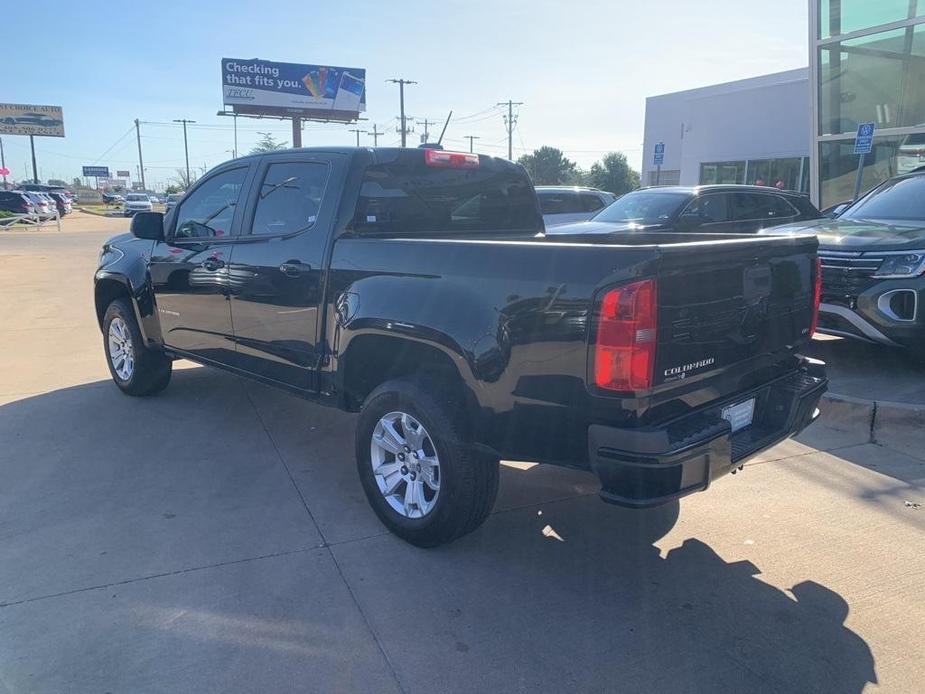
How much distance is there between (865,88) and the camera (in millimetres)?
15258

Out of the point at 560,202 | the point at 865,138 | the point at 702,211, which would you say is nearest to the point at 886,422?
the point at 702,211

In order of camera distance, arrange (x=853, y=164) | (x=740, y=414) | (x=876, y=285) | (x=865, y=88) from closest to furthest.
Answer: (x=740, y=414) → (x=876, y=285) → (x=865, y=88) → (x=853, y=164)

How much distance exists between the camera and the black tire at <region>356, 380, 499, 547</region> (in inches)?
132

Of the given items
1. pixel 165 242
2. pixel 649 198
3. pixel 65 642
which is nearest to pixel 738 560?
pixel 65 642

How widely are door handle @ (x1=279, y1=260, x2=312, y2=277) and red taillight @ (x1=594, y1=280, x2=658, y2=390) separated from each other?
2008 mm

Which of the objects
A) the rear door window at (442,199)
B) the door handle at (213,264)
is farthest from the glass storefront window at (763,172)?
the door handle at (213,264)

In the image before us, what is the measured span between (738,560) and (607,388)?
1.43 metres

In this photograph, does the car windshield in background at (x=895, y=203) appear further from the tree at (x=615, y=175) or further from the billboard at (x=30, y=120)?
the billboard at (x=30, y=120)

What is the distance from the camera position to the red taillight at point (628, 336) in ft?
9.01

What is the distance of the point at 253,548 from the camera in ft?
12.0

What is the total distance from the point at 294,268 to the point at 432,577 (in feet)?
6.40

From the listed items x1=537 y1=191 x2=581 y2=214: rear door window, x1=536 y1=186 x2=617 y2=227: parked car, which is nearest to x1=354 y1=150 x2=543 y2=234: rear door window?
x1=536 y1=186 x2=617 y2=227: parked car

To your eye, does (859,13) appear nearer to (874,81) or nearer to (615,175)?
(874,81)

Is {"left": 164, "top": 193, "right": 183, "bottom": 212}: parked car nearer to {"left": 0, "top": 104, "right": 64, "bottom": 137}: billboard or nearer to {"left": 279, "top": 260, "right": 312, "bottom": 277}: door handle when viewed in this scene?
{"left": 279, "top": 260, "right": 312, "bottom": 277}: door handle
